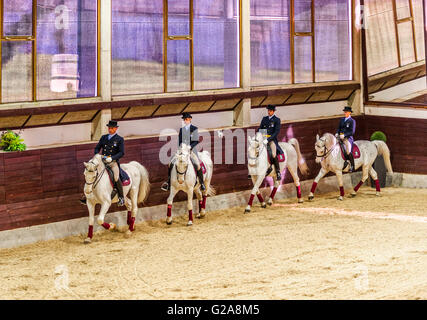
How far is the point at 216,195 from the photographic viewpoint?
17188 millimetres

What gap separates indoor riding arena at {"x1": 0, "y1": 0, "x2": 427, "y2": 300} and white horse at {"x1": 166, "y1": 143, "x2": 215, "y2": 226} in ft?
0.11

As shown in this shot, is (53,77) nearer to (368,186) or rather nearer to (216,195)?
(216,195)

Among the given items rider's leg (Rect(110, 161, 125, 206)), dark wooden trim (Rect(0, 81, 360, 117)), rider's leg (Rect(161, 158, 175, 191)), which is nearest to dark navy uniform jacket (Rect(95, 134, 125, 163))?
rider's leg (Rect(110, 161, 125, 206))

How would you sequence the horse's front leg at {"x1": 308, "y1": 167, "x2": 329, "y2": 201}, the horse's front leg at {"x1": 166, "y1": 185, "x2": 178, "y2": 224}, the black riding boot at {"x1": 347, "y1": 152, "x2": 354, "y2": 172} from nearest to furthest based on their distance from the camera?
1. the horse's front leg at {"x1": 166, "y1": 185, "x2": 178, "y2": 224}
2. the black riding boot at {"x1": 347, "y1": 152, "x2": 354, "y2": 172}
3. the horse's front leg at {"x1": 308, "y1": 167, "x2": 329, "y2": 201}

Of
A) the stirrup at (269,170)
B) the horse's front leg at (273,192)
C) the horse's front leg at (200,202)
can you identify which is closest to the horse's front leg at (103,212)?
the horse's front leg at (200,202)

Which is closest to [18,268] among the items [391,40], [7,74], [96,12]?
[7,74]

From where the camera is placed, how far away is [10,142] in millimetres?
14062

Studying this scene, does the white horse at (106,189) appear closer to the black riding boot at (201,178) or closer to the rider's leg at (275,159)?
the black riding boot at (201,178)

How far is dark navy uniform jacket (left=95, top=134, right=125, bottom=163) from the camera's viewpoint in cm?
1434

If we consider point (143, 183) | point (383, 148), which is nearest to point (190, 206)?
point (143, 183)

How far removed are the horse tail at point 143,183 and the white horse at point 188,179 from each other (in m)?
0.48

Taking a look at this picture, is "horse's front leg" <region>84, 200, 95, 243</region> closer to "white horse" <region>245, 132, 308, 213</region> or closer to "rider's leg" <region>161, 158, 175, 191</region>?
"rider's leg" <region>161, 158, 175, 191</region>

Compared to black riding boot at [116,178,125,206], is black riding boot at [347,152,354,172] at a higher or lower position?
higher

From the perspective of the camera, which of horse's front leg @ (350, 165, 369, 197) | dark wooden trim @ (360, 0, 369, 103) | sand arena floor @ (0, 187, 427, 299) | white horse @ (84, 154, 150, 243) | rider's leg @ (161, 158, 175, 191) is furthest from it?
dark wooden trim @ (360, 0, 369, 103)
